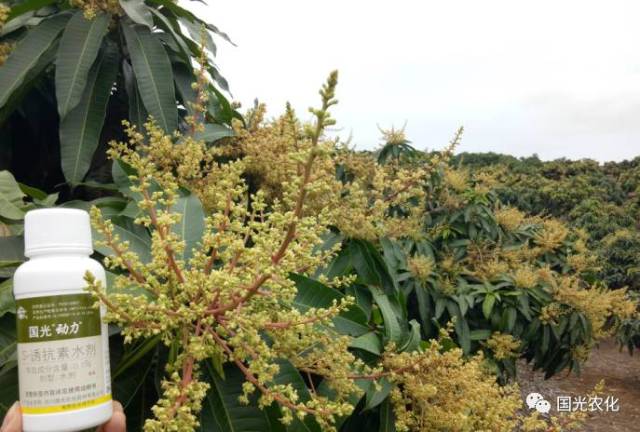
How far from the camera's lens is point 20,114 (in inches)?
77.2

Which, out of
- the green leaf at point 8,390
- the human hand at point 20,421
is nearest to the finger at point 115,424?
the human hand at point 20,421

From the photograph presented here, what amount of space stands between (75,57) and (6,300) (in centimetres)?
91

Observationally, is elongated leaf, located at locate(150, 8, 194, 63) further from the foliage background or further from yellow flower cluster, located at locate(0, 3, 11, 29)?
yellow flower cluster, located at locate(0, 3, 11, 29)

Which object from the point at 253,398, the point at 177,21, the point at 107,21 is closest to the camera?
the point at 253,398

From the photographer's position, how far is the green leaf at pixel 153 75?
1666 mm

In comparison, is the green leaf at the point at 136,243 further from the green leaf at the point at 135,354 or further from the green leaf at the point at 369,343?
the green leaf at the point at 369,343

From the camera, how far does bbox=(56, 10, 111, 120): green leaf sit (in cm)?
161

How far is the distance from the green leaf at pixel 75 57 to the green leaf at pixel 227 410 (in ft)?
3.36

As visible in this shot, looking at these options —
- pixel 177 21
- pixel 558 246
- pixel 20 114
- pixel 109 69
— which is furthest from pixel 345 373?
pixel 558 246

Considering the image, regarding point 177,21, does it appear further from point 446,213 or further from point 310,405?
point 446,213

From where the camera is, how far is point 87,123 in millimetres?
1685

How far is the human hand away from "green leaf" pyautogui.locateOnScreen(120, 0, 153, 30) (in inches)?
48.5

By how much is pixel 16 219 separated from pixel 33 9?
0.91 m

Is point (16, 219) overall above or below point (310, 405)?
above
